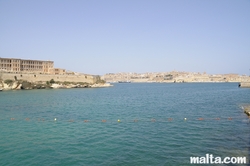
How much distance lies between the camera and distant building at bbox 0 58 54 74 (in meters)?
67.6

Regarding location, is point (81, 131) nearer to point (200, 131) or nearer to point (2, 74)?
point (200, 131)

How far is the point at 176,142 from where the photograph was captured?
10.3 metres

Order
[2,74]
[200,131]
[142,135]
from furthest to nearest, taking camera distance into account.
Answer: [2,74], [200,131], [142,135]

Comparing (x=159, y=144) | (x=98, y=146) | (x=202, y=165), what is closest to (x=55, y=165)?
(x=98, y=146)

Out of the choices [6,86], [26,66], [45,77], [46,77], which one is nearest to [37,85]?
[45,77]

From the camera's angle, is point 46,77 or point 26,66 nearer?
point 46,77

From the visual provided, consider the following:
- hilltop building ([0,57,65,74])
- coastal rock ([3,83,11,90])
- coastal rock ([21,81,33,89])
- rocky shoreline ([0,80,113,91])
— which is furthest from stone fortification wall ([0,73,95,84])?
hilltop building ([0,57,65,74])

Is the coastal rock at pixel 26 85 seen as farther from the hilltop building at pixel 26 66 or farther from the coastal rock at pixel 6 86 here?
the hilltop building at pixel 26 66

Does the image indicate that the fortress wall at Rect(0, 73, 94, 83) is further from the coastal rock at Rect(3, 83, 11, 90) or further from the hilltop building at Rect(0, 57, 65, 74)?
the hilltop building at Rect(0, 57, 65, 74)

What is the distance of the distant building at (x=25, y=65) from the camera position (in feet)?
222

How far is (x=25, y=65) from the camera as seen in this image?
244 ft

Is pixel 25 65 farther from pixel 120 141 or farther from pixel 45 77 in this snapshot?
pixel 120 141

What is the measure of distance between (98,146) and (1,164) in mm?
3822

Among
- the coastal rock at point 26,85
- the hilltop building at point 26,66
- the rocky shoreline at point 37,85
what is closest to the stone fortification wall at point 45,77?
the rocky shoreline at point 37,85
